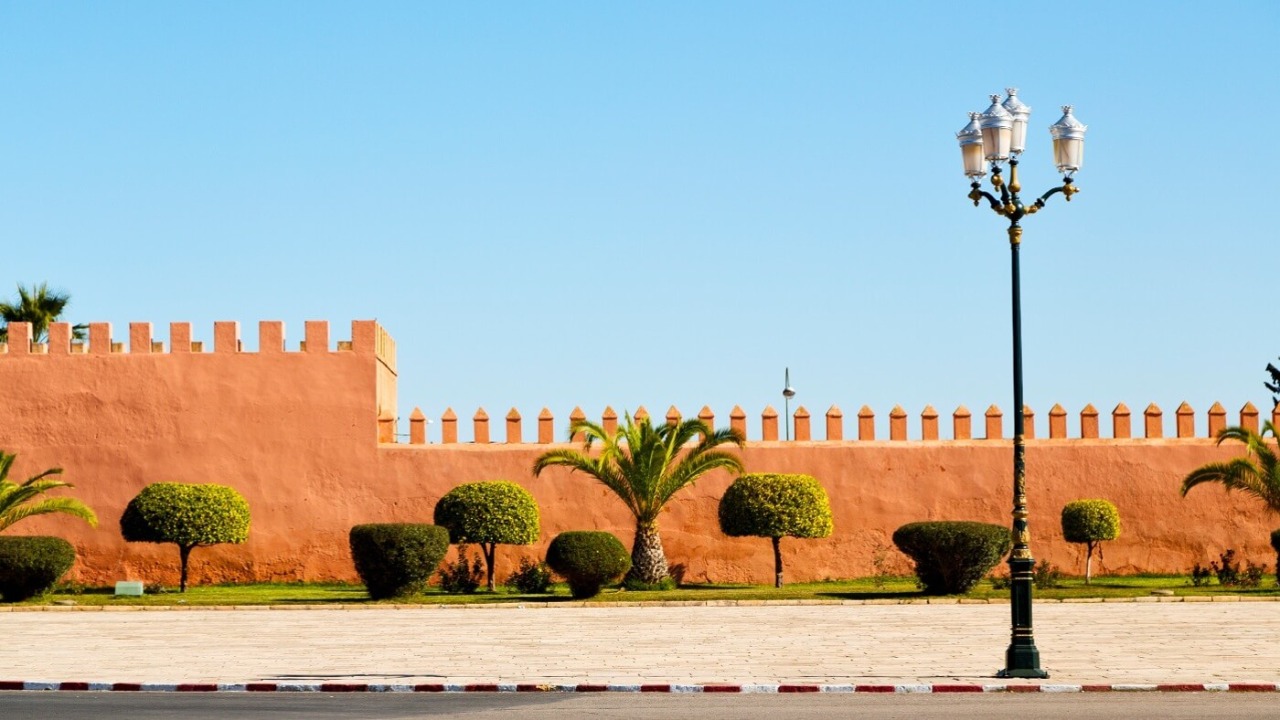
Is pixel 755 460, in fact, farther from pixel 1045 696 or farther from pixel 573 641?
pixel 1045 696

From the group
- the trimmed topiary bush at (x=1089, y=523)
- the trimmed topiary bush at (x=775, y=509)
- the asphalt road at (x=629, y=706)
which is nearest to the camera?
the asphalt road at (x=629, y=706)

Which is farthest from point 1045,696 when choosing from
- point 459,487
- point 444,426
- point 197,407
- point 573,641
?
point 197,407

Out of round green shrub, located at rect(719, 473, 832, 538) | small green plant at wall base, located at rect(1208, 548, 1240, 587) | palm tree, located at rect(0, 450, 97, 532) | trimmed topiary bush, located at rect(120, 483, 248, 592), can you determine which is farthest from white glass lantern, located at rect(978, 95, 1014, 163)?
palm tree, located at rect(0, 450, 97, 532)

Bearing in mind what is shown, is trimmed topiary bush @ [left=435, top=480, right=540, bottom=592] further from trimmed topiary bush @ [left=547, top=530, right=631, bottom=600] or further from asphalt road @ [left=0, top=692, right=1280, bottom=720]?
asphalt road @ [left=0, top=692, right=1280, bottom=720]

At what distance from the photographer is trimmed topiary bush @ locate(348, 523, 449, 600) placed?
81.5ft

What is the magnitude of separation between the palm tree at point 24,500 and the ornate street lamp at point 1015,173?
18419mm

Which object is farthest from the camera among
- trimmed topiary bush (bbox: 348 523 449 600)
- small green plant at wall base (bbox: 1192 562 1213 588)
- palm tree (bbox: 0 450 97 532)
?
palm tree (bbox: 0 450 97 532)

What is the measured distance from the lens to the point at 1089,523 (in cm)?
2917

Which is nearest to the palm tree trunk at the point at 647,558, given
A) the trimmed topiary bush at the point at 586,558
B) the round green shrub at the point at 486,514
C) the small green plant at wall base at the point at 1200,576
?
the round green shrub at the point at 486,514

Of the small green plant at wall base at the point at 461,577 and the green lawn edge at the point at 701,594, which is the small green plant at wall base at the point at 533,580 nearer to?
the green lawn edge at the point at 701,594

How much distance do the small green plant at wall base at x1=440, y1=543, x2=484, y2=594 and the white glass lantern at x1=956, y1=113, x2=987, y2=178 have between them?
1497 cm

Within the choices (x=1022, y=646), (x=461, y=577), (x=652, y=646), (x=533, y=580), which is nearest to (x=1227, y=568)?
(x=533, y=580)

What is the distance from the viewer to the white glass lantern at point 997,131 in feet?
46.8

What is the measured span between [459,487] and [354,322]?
4463 millimetres
